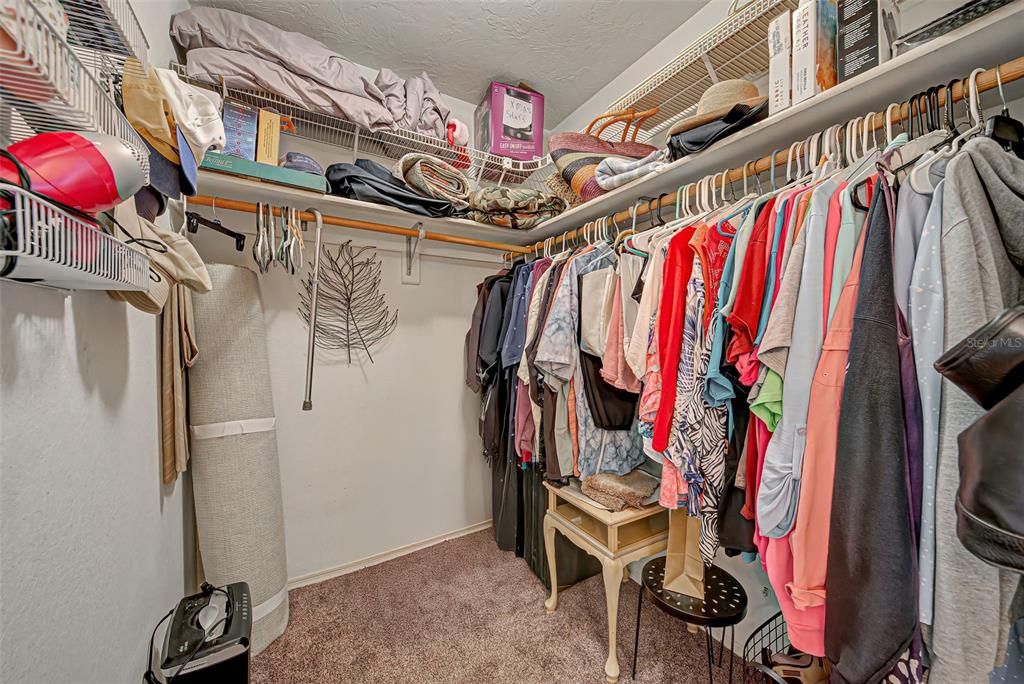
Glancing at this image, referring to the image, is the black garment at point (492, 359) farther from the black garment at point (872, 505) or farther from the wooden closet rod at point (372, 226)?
the black garment at point (872, 505)

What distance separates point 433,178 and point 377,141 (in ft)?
1.18

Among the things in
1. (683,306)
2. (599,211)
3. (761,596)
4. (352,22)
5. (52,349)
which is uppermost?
(352,22)

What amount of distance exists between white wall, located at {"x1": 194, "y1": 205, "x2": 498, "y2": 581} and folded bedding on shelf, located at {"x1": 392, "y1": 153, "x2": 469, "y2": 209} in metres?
0.33

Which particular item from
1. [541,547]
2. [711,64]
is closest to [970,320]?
[711,64]

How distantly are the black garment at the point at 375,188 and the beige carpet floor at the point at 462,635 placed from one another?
1719 millimetres

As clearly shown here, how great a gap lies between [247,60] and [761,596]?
2.69 meters

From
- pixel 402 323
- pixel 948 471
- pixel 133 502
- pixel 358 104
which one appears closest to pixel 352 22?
pixel 358 104

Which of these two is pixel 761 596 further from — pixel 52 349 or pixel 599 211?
pixel 52 349

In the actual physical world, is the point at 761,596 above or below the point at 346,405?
below

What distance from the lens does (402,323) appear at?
197 centimetres

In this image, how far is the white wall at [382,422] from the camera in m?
1.72

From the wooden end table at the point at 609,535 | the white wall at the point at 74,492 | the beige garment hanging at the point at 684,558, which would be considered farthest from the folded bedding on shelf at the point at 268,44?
the beige garment hanging at the point at 684,558

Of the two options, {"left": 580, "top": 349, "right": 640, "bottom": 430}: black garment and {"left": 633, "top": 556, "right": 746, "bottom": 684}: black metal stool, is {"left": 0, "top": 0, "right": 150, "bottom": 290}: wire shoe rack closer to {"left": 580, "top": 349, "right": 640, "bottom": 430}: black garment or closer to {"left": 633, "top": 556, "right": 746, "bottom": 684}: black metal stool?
{"left": 580, "top": 349, "right": 640, "bottom": 430}: black garment

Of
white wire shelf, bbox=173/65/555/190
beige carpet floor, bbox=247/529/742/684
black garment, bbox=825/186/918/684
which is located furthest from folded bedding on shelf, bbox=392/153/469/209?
beige carpet floor, bbox=247/529/742/684
